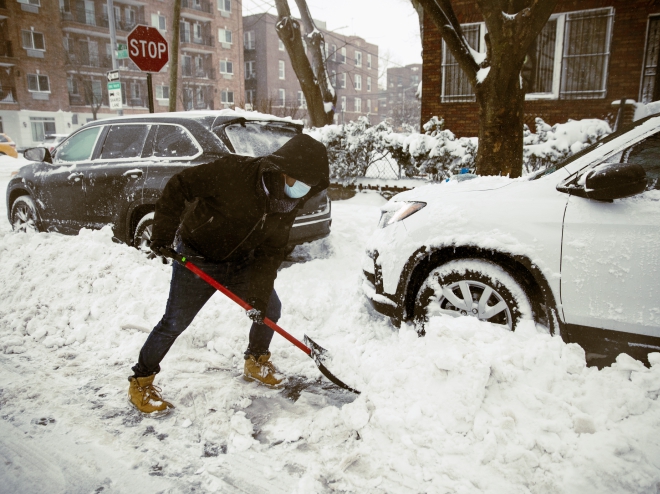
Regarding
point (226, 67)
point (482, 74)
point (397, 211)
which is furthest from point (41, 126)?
point (397, 211)

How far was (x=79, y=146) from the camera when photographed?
615cm

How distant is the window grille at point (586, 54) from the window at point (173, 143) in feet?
33.0

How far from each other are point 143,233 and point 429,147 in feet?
17.7

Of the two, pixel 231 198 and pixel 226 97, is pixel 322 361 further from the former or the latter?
pixel 226 97

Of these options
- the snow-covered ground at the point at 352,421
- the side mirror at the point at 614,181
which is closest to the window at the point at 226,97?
the snow-covered ground at the point at 352,421

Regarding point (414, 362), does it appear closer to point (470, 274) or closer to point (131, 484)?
point (470, 274)

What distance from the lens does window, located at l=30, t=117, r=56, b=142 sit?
36.3 m

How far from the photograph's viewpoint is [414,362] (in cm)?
271

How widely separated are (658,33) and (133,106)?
132ft

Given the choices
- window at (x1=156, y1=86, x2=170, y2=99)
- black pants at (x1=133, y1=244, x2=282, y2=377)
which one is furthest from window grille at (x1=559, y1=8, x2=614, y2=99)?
window at (x1=156, y1=86, x2=170, y2=99)

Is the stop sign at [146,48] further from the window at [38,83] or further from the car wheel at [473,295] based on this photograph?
the window at [38,83]

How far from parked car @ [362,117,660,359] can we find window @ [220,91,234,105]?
156 ft

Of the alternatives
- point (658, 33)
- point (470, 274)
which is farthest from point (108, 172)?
point (658, 33)

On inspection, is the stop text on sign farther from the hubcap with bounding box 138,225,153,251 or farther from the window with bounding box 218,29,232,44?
the window with bounding box 218,29,232,44
